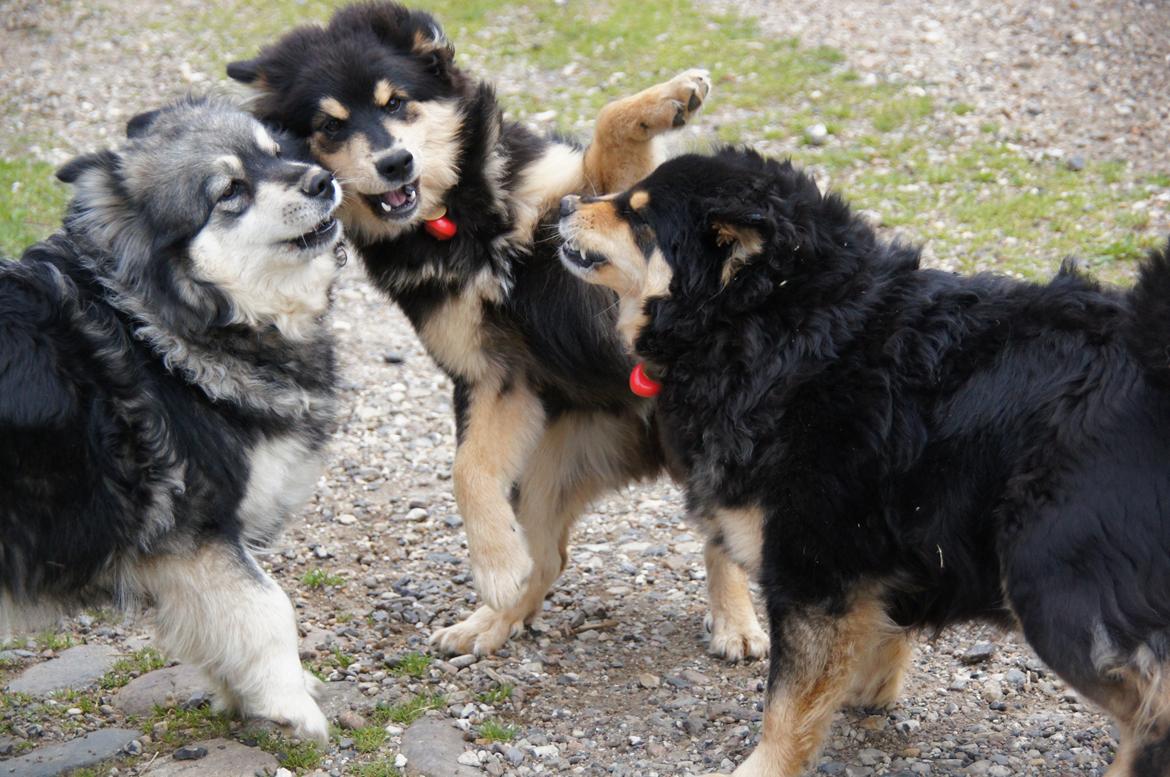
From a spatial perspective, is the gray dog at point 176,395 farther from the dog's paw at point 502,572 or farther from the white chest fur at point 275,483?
the dog's paw at point 502,572

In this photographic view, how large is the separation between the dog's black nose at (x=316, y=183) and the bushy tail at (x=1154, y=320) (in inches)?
104

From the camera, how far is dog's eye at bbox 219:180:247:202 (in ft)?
13.4

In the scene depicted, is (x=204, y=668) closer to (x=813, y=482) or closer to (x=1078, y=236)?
(x=813, y=482)

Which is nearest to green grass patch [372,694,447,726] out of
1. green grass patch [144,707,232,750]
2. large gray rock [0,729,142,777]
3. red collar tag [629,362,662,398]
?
green grass patch [144,707,232,750]

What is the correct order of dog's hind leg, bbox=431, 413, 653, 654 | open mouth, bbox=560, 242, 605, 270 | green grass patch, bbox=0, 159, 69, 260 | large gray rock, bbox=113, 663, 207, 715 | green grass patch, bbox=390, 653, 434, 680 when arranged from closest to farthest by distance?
1. open mouth, bbox=560, 242, 605, 270
2. large gray rock, bbox=113, 663, 207, 715
3. green grass patch, bbox=390, 653, 434, 680
4. dog's hind leg, bbox=431, 413, 653, 654
5. green grass patch, bbox=0, 159, 69, 260

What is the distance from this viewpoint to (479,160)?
4.75 m

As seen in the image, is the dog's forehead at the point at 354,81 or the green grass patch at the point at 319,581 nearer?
the dog's forehead at the point at 354,81

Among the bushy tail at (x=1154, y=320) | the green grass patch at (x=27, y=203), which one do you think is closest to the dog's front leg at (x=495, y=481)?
the bushy tail at (x=1154, y=320)

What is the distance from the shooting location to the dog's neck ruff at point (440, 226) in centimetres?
462

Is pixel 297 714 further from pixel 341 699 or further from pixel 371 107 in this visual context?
pixel 371 107

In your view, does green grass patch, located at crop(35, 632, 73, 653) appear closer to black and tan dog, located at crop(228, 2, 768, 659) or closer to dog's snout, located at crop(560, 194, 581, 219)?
black and tan dog, located at crop(228, 2, 768, 659)

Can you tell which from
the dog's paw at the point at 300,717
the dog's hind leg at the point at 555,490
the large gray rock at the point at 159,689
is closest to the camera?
the dog's paw at the point at 300,717

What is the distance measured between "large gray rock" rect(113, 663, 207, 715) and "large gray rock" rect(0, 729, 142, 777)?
0.18 metres

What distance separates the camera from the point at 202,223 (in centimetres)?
404
